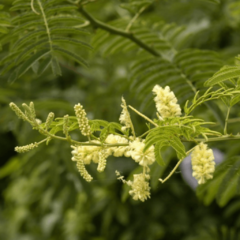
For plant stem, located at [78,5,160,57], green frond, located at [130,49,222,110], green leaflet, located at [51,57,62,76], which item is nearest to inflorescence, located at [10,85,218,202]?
green leaflet, located at [51,57,62,76]

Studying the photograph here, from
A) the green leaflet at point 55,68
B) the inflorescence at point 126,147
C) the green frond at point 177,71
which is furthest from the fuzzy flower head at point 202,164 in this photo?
the green frond at point 177,71

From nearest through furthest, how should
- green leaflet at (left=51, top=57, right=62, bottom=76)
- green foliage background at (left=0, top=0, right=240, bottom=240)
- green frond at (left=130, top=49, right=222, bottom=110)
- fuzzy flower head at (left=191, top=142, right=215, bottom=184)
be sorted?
fuzzy flower head at (left=191, top=142, right=215, bottom=184) → green leaflet at (left=51, top=57, right=62, bottom=76) → green frond at (left=130, top=49, right=222, bottom=110) → green foliage background at (left=0, top=0, right=240, bottom=240)

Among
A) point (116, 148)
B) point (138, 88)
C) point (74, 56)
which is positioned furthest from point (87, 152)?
point (138, 88)

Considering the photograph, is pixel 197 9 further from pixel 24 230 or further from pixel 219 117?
pixel 24 230

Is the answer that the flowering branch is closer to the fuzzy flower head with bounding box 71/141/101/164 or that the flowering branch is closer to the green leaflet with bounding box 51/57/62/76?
the fuzzy flower head with bounding box 71/141/101/164

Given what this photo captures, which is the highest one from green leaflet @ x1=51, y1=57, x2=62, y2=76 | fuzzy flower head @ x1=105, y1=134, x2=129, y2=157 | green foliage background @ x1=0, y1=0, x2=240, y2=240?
green leaflet @ x1=51, y1=57, x2=62, y2=76

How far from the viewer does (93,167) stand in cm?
138

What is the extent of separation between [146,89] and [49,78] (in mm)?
1083

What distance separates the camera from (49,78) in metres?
2.10

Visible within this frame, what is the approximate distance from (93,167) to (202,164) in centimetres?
87

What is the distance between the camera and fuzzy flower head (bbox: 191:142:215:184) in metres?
0.53

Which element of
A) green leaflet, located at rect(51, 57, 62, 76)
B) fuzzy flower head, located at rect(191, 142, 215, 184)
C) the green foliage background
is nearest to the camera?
fuzzy flower head, located at rect(191, 142, 215, 184)

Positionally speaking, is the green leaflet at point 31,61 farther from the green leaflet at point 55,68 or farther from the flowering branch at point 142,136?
the flowering branch at point 142,136

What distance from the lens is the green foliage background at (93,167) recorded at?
Result: 145 centimetres
